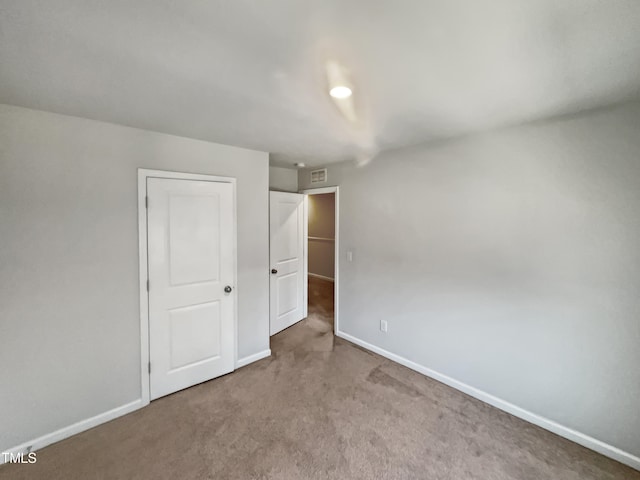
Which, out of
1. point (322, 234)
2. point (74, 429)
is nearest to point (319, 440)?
point (74, 429)

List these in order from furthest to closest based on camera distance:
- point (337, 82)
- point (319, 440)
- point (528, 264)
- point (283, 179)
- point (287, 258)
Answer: point (283, 179)
point (287, 258)
point (528, 264)
point (319, 440)
point (337, 82)

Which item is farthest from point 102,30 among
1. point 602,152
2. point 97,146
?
point 602,152

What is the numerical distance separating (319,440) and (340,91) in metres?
2.37

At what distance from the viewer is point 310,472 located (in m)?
1.74

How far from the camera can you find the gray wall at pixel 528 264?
72.0 inches

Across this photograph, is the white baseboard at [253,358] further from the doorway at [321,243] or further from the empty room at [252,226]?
the doorway at [321,243]

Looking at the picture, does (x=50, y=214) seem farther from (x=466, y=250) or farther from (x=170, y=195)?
(x=466, y=250)

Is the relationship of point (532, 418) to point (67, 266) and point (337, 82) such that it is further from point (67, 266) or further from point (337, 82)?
point (67, 266)

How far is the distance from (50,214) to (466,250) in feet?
11.0

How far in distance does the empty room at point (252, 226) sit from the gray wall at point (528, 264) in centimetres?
2

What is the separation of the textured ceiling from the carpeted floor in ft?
7.78

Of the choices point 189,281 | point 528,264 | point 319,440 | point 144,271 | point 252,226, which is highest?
point 252,226

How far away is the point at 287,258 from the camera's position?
3.99 metres

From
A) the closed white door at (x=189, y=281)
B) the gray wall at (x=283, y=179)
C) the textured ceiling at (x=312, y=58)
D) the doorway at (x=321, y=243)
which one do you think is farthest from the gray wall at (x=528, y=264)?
the doorway at (x=321, y=243)
